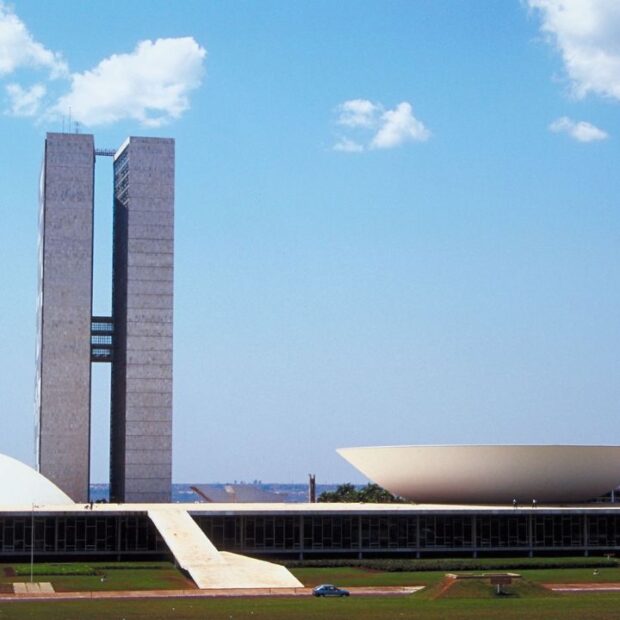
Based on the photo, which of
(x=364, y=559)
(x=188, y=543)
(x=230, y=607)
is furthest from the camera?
(x=364, y=559)

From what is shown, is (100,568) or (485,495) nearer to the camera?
(100,568)

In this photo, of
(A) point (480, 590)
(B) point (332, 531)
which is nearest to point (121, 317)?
(B) point (332, 531)

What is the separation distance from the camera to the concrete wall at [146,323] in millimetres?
89062

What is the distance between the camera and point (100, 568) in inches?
2159

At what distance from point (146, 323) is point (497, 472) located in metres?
34.7

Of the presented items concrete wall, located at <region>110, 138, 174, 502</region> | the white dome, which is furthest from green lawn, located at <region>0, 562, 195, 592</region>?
concrete wall, located at <region>110, 138, 174, 502</region>

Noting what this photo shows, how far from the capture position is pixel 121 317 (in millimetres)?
92625

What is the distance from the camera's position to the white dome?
63.6m

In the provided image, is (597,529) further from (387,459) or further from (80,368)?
(80,368)

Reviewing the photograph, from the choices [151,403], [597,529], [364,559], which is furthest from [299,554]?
[151,403]

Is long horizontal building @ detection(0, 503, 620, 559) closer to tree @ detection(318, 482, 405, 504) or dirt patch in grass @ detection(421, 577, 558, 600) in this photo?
dirt patch in grass @ detection(421, 577, 558, 600)

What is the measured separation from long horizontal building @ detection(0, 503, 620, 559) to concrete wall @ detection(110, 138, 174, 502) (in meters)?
25.5

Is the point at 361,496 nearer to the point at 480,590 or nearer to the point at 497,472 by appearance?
the point at 497,472

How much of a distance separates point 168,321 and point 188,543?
3810 centimetres
